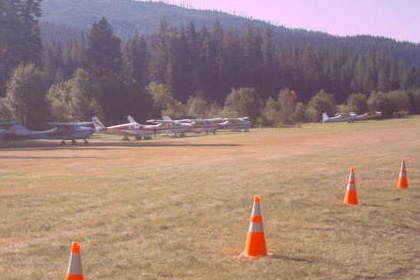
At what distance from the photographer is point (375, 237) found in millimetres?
8344

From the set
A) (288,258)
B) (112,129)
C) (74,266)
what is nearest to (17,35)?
(112,129)

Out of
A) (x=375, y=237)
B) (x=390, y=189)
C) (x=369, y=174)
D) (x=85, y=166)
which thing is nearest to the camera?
(x=375, y=237)

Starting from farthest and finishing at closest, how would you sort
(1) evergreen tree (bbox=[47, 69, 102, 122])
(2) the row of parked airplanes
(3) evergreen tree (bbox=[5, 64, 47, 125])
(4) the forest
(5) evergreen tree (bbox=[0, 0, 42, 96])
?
1. (5) evergreen tree (bbox=[0, 0, 42, 96])
2. (4) the forest
3. (1) evergreen tree (bbox=[47, 69, 102, 122])
4. (3) evergreen tree (bbox=[5, 64, 47, 125])
5. (2) the row of parked airplanes

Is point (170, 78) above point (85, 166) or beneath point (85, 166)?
above

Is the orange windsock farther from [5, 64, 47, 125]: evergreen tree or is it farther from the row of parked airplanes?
[5, 64, 47, 125]: evergreen tree

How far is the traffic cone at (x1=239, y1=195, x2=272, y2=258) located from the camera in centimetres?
690

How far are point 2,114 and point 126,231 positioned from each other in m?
47.7

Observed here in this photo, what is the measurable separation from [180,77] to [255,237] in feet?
384

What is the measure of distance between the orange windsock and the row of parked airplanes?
36.8m

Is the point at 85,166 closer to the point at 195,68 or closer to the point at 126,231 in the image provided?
the point at 126,231

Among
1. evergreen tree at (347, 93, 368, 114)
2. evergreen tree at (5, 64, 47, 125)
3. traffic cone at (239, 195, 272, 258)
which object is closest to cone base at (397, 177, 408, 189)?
traffic cone at (239, 195, 272, 258)

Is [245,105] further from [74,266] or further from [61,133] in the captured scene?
[74,266]

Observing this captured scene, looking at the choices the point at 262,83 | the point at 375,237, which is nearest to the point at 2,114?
the point at 375,237

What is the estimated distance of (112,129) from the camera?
5138 centimetres
